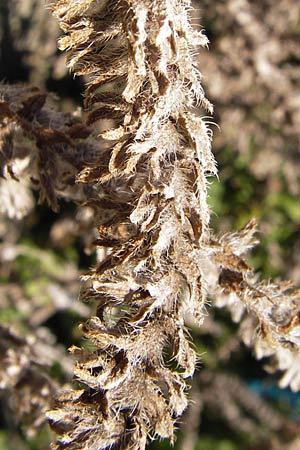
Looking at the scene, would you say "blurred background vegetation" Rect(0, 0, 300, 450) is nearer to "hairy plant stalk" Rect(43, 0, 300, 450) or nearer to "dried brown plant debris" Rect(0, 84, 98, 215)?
"dried brown plant debris" Rect(0, 84, 98, 215)

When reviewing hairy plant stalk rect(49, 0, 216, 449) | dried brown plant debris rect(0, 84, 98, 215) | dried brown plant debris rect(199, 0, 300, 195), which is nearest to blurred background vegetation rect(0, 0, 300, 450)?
dried brown plant debris rect(199, 0, 300, 195)

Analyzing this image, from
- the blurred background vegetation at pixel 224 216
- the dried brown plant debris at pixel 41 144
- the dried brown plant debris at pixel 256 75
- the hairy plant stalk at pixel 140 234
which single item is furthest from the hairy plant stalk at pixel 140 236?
the dried brown plant debris at pixel 256 75

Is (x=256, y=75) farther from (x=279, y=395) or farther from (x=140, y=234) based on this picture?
(x=279, y=395)

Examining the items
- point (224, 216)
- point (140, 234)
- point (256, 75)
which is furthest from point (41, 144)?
point (224, 216)

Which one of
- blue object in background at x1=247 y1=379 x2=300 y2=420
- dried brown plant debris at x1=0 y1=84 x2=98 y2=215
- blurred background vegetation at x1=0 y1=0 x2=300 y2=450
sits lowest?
blue object in background at x1=247 y1=379 x2=300 y2=420

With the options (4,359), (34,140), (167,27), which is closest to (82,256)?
Result: (4,359)

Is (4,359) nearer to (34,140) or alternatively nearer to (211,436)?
(34,140)

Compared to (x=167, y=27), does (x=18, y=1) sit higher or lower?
lower

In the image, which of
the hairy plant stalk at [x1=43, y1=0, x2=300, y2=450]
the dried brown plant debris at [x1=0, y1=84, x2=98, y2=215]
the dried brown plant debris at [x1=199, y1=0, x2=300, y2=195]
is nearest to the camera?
the hairy plant stalk at [x1=43, y1=0, x2=300, y2=450]
